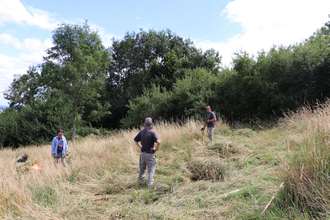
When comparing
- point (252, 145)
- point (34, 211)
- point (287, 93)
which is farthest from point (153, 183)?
point (287, 93)

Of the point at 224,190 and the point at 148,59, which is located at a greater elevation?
the point at 148,59

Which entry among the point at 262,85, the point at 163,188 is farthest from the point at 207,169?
the point at 262,85

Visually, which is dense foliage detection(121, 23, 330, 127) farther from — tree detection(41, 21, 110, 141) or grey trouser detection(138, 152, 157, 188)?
grey trouser detection(138, 152, 157, 188)

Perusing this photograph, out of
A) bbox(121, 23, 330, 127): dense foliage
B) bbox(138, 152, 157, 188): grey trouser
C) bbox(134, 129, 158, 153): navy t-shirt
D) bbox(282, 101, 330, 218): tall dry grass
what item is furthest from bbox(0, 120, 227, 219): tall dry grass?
bbox(121, 23, 330, 127): dense foliage

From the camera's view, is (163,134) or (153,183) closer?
(153,183)

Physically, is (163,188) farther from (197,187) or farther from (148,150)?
(148,150)

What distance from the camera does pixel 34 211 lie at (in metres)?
3.55

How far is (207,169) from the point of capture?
17.7ft

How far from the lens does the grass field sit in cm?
294

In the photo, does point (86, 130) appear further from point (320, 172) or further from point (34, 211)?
point (320, 172)

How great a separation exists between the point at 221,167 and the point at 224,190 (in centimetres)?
115

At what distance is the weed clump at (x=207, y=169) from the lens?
5198 millimetres

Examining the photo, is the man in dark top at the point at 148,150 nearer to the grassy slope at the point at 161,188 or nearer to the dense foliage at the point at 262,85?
the grassy slope at the point at 161,188

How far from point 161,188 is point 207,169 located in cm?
134
